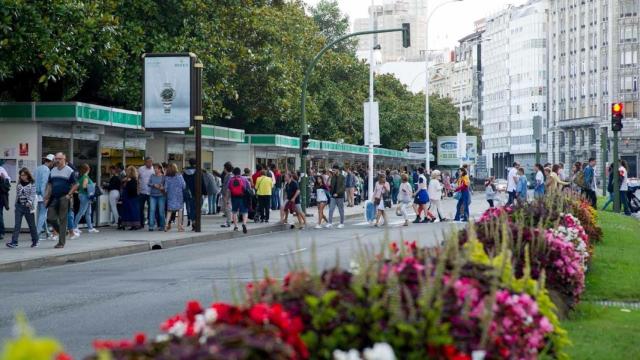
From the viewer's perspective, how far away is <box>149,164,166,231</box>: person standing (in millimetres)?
30438

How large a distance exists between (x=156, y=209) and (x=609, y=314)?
21.1 m

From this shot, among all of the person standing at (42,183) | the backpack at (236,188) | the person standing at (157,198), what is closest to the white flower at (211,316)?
the person standing at (42,183)

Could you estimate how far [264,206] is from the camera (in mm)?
36656

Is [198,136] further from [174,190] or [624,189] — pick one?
[624,189]

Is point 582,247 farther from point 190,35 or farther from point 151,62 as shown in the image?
point 190,35

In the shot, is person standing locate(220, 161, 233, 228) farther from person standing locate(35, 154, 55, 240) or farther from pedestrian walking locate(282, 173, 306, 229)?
person standing locate(35, 154, 55, 240)

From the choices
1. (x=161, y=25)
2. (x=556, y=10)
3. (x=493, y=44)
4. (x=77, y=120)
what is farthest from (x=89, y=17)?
(x=493, y=44)

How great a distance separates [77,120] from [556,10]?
411ft

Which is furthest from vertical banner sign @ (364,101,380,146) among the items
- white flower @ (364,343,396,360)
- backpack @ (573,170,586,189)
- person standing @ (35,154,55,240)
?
white flower @ (364,343,396,360)

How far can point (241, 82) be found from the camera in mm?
46250

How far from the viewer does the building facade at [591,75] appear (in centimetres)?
12644

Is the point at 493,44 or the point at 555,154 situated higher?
the point at 493,44

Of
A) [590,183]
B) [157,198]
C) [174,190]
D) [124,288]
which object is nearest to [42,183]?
[174,190]

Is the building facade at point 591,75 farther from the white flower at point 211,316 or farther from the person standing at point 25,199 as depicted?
the white flower at point 211,316
